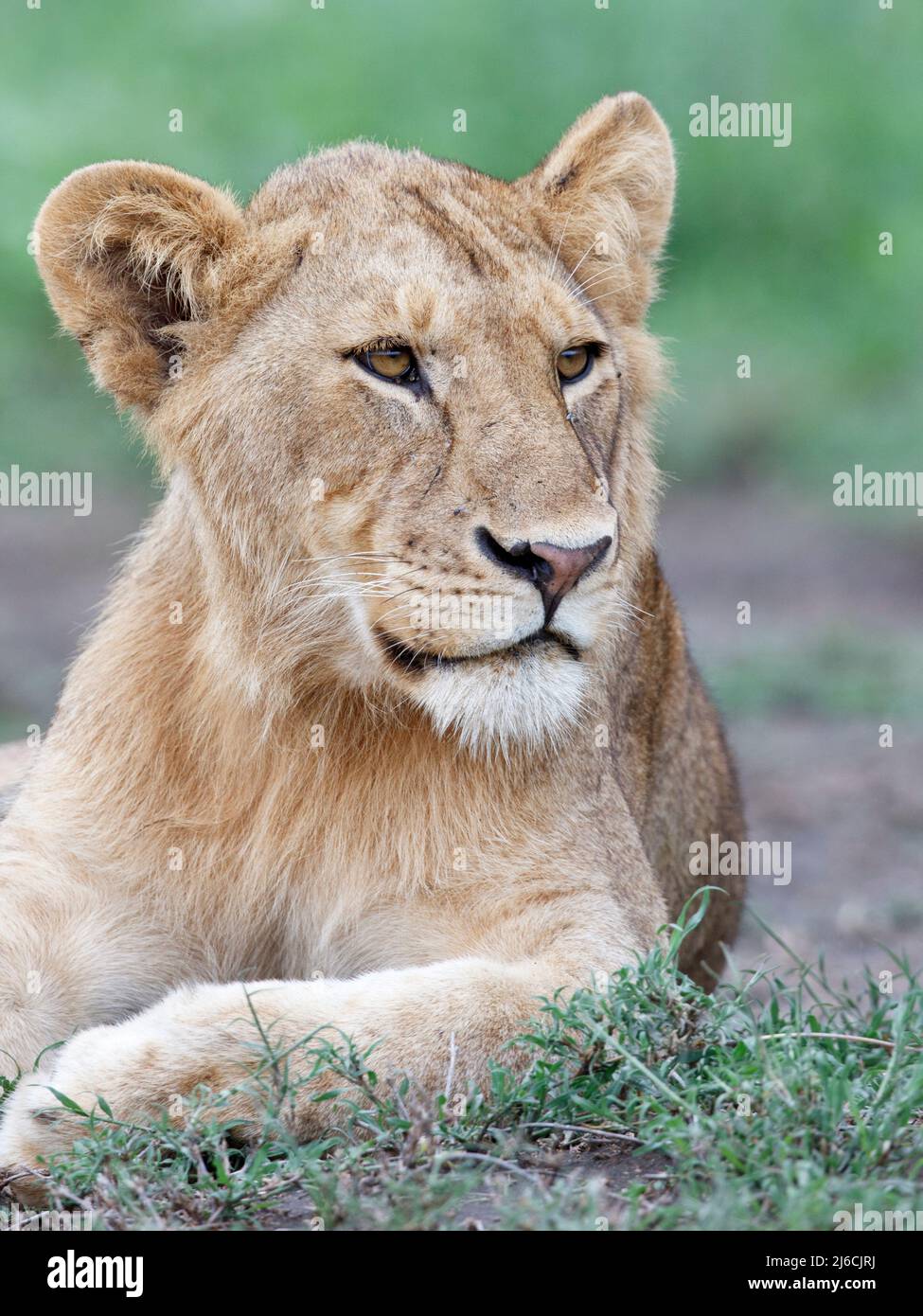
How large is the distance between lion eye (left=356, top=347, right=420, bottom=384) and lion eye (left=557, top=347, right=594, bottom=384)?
0.38 m

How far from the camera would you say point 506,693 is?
3713 millimetres

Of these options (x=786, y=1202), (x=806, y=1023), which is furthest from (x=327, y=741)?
(x=786, y=1202)

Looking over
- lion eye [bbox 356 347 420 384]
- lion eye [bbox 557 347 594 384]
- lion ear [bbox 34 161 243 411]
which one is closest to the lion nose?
lion eye [bbox 356 347 420 384]

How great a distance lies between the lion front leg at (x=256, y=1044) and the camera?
3.51 metres

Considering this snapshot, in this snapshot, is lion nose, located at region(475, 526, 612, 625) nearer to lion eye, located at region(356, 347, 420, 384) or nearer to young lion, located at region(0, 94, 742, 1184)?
young lion, located at region(0, 94, 742, 1184)

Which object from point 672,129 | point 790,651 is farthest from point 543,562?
point 672,129

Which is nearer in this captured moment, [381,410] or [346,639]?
[381,410]

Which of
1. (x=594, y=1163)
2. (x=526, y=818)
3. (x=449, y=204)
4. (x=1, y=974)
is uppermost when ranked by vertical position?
(x=449, y=204)

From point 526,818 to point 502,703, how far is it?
0.58 meters

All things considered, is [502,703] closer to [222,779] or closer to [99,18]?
[222,779]

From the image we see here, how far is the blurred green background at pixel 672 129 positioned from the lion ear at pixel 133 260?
9181 mm

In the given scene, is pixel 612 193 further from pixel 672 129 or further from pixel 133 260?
pixel 672 129

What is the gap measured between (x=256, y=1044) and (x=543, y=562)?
1.11 m

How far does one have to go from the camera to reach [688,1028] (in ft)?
12.0
